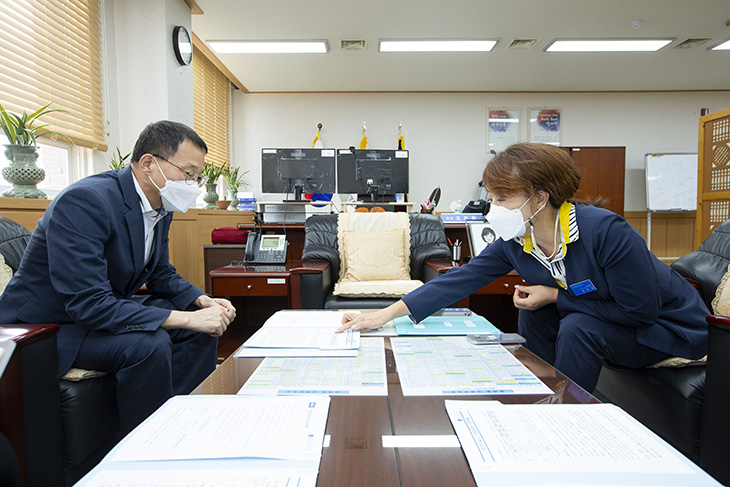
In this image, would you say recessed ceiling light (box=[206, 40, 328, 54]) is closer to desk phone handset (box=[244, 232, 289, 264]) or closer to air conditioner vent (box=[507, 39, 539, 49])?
air conditioner vent (box=[507, 39, 539, 49])

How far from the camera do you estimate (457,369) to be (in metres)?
0.85

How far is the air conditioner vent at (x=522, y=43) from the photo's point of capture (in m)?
4.17

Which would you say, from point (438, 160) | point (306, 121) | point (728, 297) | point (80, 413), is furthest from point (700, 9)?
point (80, 413)

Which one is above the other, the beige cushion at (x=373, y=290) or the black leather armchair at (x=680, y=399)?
the beige cushion at (x=373, y=290)

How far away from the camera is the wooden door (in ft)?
9.50

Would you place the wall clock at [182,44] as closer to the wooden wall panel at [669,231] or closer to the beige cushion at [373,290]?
the beige cushion at [373,290]

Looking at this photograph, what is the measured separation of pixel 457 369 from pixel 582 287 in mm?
595

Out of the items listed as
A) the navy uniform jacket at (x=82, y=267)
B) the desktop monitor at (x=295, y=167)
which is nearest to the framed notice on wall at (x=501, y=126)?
the desktop monitor at (x=295, y=167)

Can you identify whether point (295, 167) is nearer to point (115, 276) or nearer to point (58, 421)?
point (115, 276)

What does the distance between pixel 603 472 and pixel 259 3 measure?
13.1 ft

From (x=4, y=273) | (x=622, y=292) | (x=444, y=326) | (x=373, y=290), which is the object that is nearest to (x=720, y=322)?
(x=622, y=292)

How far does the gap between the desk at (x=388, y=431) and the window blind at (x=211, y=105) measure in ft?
14.0

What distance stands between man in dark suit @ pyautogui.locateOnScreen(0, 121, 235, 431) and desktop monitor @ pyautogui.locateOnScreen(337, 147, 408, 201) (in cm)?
193

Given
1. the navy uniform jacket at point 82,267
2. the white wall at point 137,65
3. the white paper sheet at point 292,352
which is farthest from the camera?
the white wall at point 137,65
